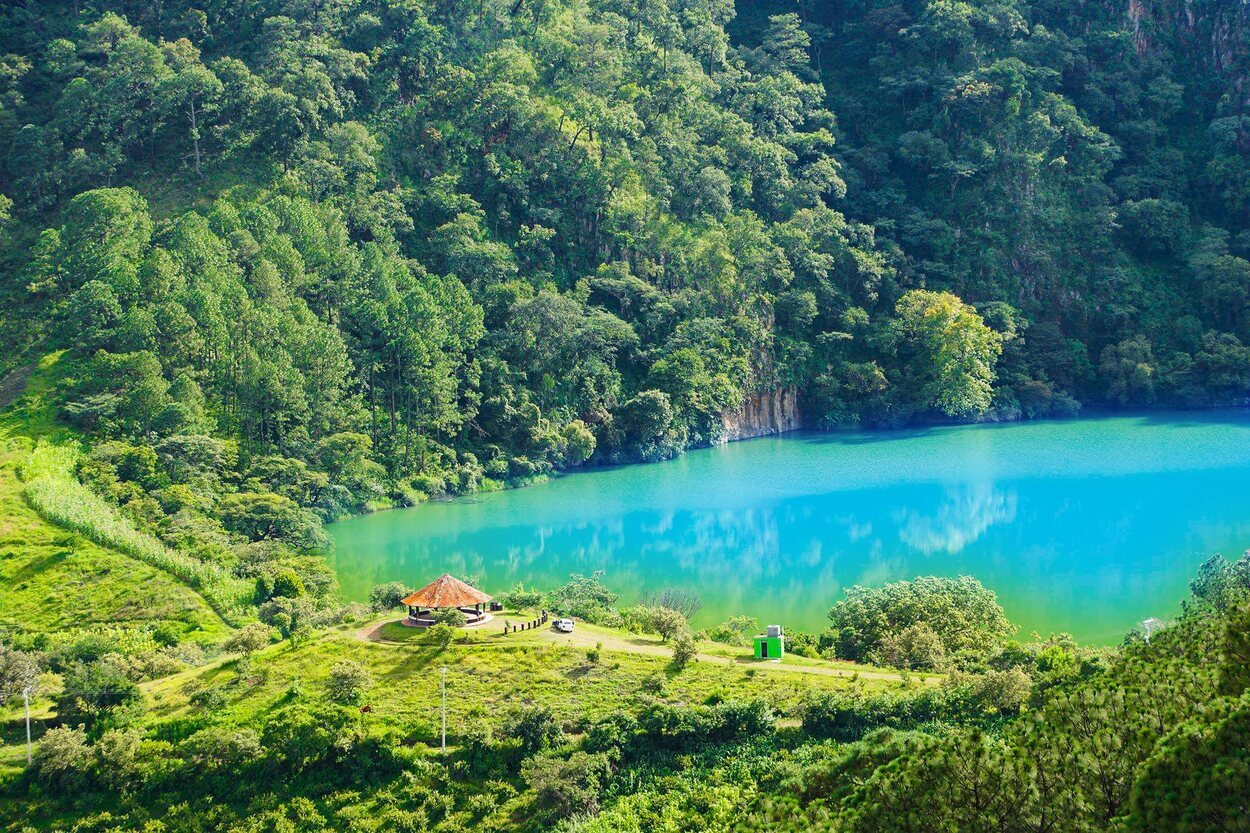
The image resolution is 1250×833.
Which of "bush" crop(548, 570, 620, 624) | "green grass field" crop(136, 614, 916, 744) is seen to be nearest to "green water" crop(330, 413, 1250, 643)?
"bush" crop(548, 570, 620, 624)

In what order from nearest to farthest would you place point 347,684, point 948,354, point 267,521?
point 347,684 → point 267,521 → point 948,354

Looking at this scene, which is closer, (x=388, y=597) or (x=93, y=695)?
(x=93, y=695)

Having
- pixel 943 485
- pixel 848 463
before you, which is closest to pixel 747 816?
pixel 943 485

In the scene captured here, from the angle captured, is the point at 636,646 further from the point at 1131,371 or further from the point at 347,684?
the point at 1131,371

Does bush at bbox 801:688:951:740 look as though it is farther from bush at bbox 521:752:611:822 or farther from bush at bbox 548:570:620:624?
bush at bbox 548:570:620:624

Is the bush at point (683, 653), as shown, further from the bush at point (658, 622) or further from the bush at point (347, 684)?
the bush at point (347, 684)

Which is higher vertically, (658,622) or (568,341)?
(568,341)

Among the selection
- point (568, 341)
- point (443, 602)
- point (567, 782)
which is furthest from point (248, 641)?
point (568, 341)
